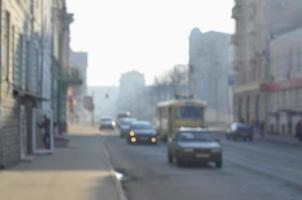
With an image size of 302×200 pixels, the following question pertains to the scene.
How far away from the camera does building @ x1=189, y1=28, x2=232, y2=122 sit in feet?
456

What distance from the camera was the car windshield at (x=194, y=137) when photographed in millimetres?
30844

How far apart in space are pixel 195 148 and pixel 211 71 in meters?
110

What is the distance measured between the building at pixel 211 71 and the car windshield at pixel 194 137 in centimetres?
10322

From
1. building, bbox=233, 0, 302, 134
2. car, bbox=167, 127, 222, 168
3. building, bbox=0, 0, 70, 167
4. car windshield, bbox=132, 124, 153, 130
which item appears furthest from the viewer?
building, bbox=233, 0, 302, 134

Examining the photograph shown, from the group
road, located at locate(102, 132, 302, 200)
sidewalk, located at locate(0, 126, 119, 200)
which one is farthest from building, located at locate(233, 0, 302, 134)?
sidewalk, located at locate(0, 126, 119, 200)

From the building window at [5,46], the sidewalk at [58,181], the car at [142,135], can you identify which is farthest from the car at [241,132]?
the building window at [5,46]

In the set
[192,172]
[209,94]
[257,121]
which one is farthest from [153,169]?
[209,94]

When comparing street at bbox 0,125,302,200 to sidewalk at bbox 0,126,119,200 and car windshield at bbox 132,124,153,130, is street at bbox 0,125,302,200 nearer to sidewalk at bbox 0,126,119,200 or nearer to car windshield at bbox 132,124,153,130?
sidewalk at bbox 0,126,119,200

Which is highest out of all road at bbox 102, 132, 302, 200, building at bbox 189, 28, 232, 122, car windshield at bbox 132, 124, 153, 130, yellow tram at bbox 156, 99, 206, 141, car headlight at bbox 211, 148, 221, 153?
building at bbox 189, 28, 232, 122

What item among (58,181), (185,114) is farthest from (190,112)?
(58,181)

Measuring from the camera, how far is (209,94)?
470ft

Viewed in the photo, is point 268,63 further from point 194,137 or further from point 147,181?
point 147,181

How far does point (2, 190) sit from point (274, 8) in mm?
72342

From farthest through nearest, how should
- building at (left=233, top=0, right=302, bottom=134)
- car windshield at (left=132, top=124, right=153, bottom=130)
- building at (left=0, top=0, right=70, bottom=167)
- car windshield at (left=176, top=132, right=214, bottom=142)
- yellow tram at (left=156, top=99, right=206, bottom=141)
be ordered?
building at (left=233, top=0, right=302, bottom=134) → car windshield at (left=132, top=124, right=153, bottom=130) → yellow tram at (left=156, top=99, right=206, bottom=141) → car windshield at (left=176, top=132, right=214, bottom=142) → building at (left=0, top=0, right=70, bottom=167)
